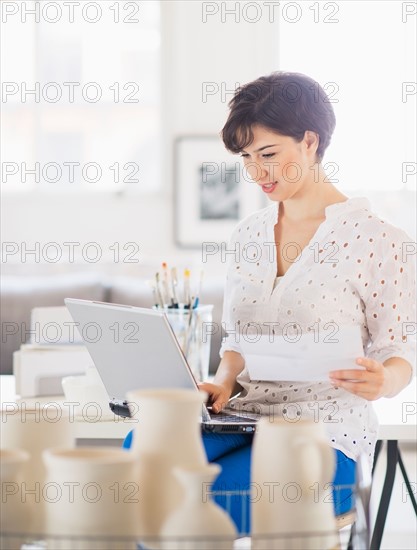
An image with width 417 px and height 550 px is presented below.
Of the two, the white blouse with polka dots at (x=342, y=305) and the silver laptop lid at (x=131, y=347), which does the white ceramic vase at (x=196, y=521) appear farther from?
the white blouse with polka dots at (x=342, y=305)

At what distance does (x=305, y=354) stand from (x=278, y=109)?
0.61 meters

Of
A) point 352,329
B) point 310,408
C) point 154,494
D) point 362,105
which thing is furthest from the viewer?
point 362,105

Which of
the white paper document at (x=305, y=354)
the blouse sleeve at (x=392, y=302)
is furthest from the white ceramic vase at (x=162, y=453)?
the blouse sleeve at (x=392, y=302)

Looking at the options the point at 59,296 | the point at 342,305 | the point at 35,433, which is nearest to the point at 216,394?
the point at 342,305

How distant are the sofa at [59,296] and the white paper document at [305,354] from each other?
1.60 m

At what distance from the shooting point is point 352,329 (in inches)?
60.1

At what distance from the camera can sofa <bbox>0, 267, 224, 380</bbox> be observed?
330 cm

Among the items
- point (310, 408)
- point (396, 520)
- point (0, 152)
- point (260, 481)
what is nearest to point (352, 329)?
point (310, 408)

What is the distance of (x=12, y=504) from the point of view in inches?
38.2

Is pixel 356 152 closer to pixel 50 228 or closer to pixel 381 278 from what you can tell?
pixel 50 228

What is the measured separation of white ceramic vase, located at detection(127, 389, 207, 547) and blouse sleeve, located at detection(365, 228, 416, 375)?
3.00ft

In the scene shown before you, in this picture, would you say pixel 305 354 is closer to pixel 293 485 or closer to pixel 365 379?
pixel 365 379

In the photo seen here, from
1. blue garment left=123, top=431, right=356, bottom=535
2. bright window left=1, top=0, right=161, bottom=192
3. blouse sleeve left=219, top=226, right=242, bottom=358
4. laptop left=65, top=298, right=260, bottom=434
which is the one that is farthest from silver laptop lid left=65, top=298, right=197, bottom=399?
bright window left=1, top=0, right=161, bottom=192

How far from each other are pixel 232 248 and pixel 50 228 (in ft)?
8.08
